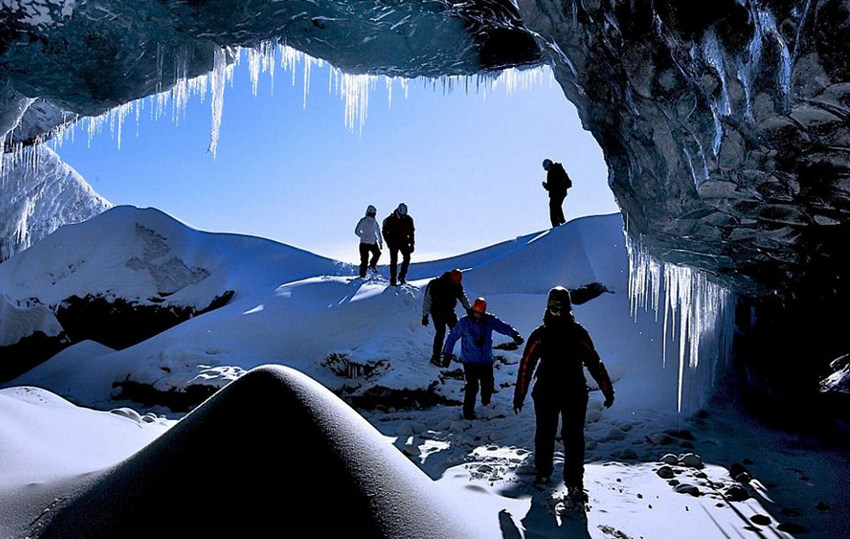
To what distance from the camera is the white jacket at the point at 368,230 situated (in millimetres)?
12469

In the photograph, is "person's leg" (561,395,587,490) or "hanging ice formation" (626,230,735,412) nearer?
"person's leg" (561,395,587,490)

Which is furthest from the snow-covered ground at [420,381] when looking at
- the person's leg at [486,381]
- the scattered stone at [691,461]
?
the person's leg at [486,381]

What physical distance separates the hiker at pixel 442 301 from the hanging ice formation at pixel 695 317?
9.63 ft

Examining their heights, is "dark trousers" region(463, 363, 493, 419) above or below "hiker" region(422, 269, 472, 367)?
below

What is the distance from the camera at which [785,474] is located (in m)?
4.65

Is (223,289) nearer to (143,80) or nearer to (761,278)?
(143,80)

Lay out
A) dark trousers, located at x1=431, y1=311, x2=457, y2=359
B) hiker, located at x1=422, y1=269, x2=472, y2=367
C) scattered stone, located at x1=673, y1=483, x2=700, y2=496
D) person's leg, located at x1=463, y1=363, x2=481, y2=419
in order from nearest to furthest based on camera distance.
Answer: scattered stone, located at x1=673, y1=483, x2=700, y2=496, person's leg, located at x1=463, y1=363, x2=481, y2=419, hiker, located at x1=422, y1=269, x2=472, y2=367, dark trousers, located at x1=431, y1=311, x2=457, y2=359

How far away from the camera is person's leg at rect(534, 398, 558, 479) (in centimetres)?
424

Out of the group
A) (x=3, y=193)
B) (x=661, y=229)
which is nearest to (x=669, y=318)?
(x=661, y=229)

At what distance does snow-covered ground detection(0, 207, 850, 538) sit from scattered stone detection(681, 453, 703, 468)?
0.01m

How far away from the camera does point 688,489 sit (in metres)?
4.08

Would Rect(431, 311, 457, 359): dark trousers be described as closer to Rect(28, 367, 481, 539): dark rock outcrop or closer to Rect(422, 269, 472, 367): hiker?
Rect(422, 269, 472, 367): hiker

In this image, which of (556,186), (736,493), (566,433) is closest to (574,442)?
(566,433)

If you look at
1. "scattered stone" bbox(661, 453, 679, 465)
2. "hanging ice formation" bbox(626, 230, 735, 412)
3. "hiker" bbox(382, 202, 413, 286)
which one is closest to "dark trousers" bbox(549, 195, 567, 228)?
"hiker" bbox(382, 202, 413, 286)
